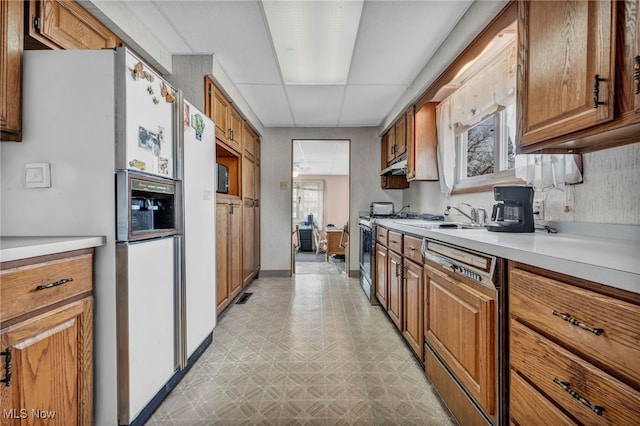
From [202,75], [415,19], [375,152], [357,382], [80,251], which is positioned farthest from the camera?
[375,152]

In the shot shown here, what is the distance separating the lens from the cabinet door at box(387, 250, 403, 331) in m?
2.24

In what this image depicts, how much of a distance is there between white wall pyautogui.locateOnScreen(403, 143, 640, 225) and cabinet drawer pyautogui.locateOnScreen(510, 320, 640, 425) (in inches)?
28.6

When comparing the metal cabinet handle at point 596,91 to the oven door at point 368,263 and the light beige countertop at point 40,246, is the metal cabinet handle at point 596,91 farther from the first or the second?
the oven door at point 368,263

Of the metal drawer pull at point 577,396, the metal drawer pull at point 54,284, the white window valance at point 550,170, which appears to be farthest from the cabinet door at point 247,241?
the metal drawer pull at point 577,396

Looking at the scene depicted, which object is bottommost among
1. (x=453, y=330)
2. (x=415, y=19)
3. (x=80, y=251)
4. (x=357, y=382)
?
(x=357, y=382)

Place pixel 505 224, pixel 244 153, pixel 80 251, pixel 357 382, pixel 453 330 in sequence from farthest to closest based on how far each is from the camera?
1. pixel 244 153
2. pixel 357 382
3. pixel 505 224
4. pixel 453 330
5. pixel 80 251

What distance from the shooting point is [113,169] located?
123 cm

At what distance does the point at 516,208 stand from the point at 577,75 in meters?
0.69

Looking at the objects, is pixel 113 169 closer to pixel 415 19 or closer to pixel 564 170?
pixel 415 19

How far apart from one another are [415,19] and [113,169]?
196 centimetres

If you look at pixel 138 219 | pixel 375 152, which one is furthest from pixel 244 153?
pixel 138 219

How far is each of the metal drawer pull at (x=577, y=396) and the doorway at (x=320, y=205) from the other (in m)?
3.76

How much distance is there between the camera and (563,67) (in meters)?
1.11

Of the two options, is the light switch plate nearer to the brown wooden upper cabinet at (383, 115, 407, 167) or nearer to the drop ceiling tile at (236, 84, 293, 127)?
the drop ceiling tile at (236, 84, 293, 127)
